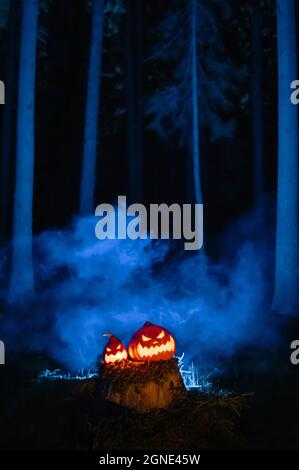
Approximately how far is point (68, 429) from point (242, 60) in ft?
50.5

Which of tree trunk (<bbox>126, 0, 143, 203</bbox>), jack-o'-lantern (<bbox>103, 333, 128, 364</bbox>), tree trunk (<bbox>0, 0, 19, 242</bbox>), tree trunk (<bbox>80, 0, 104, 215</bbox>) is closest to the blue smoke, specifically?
tree trunk (<bbox>80, 0, 104, 215</bbox>)

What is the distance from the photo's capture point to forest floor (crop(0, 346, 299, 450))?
5328mm

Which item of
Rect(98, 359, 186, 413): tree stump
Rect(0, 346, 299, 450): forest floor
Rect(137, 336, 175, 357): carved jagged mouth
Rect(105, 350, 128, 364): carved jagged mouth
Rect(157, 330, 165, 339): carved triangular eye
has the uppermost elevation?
Rect(157, 330, 165, 339): carved triangular eye

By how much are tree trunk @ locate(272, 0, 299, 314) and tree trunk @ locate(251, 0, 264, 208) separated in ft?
16.1

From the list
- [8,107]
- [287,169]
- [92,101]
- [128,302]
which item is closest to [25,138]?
[92,101]

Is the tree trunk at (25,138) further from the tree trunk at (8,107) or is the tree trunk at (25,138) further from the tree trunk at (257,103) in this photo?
the tree trunk at (257,103)

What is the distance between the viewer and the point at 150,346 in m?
6.16

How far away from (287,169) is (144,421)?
722 cm

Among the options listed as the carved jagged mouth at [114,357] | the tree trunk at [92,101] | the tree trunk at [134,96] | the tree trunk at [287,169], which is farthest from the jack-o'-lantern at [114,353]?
the tree trunk at [134,96]

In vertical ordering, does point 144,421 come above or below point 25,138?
below

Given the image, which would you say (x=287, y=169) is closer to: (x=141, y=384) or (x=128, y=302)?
(x=128, y=302)

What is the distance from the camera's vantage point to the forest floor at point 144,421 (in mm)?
5328

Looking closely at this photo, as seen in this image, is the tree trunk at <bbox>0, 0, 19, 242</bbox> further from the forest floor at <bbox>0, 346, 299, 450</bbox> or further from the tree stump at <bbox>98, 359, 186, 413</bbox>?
the tree stump at <bbox>98, 359, 186, 413</bbox>
